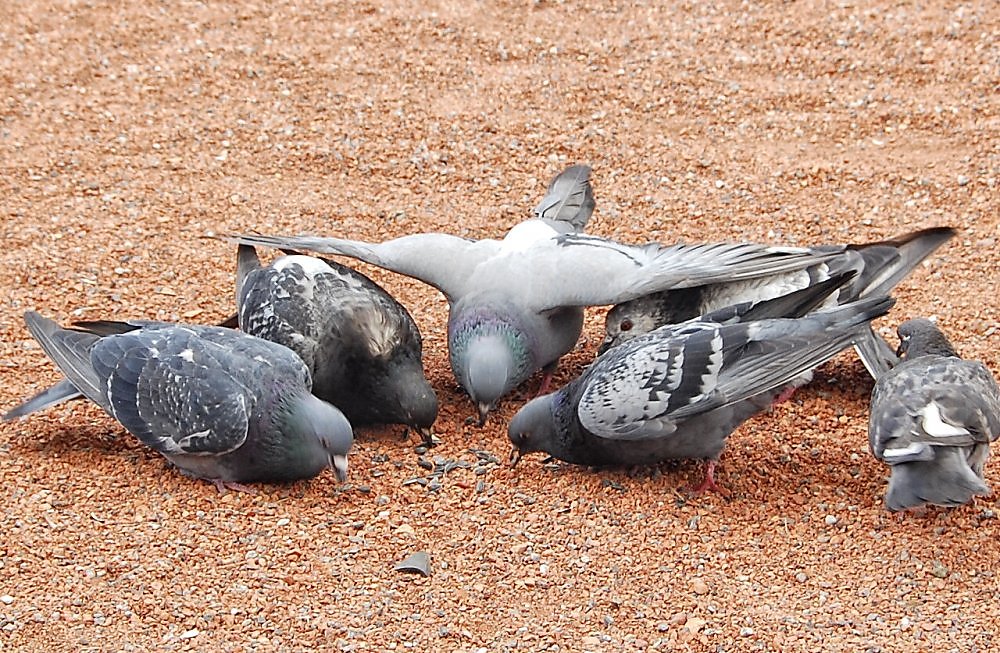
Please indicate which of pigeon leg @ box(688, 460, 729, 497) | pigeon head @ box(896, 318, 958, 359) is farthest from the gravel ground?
pigeon head @ box(896, 318, 958, 359)

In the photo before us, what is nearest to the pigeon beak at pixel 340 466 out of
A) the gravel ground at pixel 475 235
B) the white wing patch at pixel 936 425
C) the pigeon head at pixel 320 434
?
the pigeon head at pixel 320 434

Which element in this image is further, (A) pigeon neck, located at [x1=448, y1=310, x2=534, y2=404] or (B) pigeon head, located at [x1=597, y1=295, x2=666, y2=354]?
(B) pigeon head, located at [x1=597, y1=295, x2=666, y2=354]

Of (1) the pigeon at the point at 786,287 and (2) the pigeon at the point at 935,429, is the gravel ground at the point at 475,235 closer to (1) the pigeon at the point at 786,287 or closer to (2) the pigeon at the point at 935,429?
(2) the pigeon at the point at 935,429

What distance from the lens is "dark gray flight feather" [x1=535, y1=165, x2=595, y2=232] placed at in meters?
7.70

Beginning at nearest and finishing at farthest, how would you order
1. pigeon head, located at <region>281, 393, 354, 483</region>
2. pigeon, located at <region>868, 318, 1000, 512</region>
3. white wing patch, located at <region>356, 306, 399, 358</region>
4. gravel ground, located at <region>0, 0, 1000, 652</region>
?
gravel ground, located at <region>0, 0, 1000, 652</region>
pigeon, located at <region>868, 318, 1000, 512</region>
pigeon head, located at <region>281, 393, 354, 483</region>
white wing patch, located at <region>356, 306, 399, 358</region>

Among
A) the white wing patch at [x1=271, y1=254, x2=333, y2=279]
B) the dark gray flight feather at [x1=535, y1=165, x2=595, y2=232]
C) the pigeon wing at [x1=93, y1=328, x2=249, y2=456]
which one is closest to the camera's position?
the pigeon wing at [x1=93, y1=328, x2=249, y2=456]

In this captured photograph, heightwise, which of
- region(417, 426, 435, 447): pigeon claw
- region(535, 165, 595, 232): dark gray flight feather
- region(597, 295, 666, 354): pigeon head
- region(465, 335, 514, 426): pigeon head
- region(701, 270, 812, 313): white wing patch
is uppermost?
region(535, 165, 595, 232): dark gray flight feather

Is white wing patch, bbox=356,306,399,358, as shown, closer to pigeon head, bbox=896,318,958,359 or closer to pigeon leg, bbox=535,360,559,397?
pigeon leg, bbox=535,360,559,397

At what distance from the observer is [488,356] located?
6.36 m

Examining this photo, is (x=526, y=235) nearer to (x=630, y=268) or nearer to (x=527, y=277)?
(x=527, y=277)

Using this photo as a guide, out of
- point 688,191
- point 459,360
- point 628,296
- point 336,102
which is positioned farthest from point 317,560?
point 336,102

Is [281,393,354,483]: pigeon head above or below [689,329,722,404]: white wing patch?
below

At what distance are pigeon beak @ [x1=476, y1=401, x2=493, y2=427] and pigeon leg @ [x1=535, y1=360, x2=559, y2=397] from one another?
1.93 feet

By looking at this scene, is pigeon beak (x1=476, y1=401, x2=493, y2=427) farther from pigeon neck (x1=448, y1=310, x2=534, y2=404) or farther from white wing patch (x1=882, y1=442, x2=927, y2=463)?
white wing patch (x1=882, y1=442, x2=927, y2=463)
